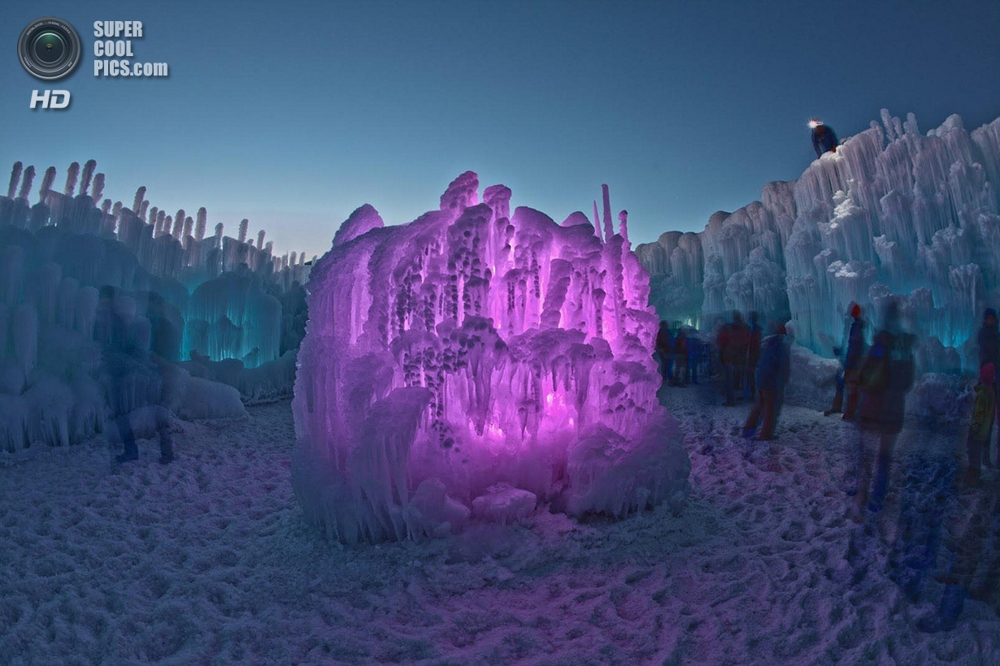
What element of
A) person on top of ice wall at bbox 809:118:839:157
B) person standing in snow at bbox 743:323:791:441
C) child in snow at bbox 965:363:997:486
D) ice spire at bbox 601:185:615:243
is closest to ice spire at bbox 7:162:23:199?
ice spire at bbox 601:185:615:243

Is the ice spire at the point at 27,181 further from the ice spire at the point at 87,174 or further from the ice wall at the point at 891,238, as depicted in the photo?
the ice wall at the point at 891,238

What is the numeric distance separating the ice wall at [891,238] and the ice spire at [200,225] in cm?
1572

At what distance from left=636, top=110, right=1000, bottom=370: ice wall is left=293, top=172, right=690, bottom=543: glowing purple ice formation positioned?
27.0 feet

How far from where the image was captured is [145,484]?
737 centimetres

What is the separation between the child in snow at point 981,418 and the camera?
240 inches

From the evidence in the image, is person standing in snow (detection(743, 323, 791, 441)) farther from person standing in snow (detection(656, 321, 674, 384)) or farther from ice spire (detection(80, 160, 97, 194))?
ice spire (detection(80, 160, 97, 194))

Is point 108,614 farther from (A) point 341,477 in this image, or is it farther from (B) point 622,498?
(B) point 622,498

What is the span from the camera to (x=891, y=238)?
12469 mm

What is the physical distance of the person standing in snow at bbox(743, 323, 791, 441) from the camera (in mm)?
8047

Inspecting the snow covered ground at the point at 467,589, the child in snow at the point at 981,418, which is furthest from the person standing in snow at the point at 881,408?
the child in snow at the point at 981,418

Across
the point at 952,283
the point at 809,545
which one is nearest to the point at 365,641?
the point at 809,545

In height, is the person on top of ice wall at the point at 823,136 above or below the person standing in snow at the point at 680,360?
above

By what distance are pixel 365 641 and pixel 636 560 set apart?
93.9 inches

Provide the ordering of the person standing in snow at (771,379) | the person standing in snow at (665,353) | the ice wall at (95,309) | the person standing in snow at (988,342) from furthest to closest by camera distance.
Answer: the person standing in snow at (665,353) → the ice wall at (95,309) → the person standing in snow at (771,379) → the person standing in snow at (988,342)
